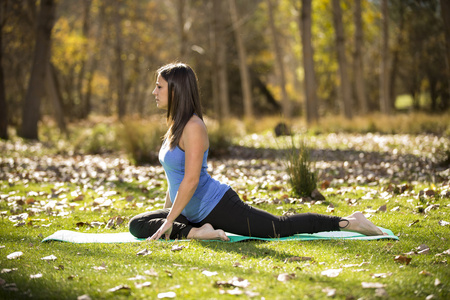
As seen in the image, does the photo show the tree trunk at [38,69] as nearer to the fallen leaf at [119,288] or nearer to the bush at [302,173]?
the bush at [302,173]

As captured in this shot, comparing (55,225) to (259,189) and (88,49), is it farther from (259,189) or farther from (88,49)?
(88,49)

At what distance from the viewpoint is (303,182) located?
6.12 m

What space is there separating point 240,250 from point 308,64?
14611mm

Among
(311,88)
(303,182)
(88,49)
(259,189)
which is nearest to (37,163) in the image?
(259,189)

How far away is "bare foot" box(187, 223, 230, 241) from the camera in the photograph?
4.15m

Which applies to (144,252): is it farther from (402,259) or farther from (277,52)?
(277,52)

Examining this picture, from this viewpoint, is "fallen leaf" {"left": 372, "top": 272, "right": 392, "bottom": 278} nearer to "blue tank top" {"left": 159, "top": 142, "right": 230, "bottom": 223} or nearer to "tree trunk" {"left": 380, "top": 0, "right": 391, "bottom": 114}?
"blue tank top" {"left": 159, "top": 142, "right": 230, "bottom": 223}

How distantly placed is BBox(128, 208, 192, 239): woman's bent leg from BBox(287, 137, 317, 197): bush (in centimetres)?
211

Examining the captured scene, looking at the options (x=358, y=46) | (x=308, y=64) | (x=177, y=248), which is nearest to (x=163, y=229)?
(x=177, y=248)

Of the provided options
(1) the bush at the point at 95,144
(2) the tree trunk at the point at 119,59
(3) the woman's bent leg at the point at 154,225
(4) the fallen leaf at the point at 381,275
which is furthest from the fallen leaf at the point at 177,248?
(2) the tree trunk at the point at 119,59

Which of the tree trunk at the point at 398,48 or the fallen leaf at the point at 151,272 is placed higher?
the tree trunk at the point at 398,48

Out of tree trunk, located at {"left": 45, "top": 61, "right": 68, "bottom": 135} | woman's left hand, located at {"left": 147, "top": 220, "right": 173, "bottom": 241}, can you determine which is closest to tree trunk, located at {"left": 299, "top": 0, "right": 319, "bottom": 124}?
tree trunk, located at {"left": 45, "top": 61, "right": 68, "bottom": 135}

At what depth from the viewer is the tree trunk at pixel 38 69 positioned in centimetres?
1617

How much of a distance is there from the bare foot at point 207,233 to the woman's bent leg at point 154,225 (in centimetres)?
6
